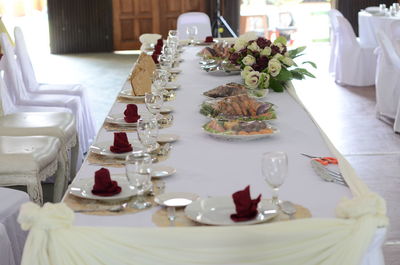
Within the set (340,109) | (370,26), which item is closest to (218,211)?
(340,109)

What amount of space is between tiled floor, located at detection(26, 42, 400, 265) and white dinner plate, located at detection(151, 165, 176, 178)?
1615mm

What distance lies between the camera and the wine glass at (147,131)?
2600 mm

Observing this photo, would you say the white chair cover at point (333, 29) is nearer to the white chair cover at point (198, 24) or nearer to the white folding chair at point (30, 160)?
the white chair cover at point (198, 24)

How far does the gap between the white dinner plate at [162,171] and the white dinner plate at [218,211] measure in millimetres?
317

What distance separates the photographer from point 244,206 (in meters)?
1.96

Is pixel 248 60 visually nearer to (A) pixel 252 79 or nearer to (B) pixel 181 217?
(A) pixel 252 79

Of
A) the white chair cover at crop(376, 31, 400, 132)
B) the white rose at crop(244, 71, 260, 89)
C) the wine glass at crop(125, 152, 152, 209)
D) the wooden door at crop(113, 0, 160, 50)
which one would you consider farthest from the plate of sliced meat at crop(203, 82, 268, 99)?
the wooden door at crop(113, 0, 160, 50)

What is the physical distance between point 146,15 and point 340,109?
15.3 feet

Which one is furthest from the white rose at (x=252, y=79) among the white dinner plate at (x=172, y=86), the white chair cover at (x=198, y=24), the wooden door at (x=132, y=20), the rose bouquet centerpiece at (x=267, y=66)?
the wooden door at (x=132, y=20)

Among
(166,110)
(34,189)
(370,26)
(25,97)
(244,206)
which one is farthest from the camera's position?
(370,26)

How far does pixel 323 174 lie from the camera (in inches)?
94.2

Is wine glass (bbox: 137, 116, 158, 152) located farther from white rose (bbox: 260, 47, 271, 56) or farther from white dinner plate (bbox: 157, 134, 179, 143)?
white rose (bbox: 260, 47, 271, 56)

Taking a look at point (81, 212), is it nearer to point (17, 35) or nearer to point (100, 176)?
point (100, 176)

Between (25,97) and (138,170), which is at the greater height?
(138,170)
